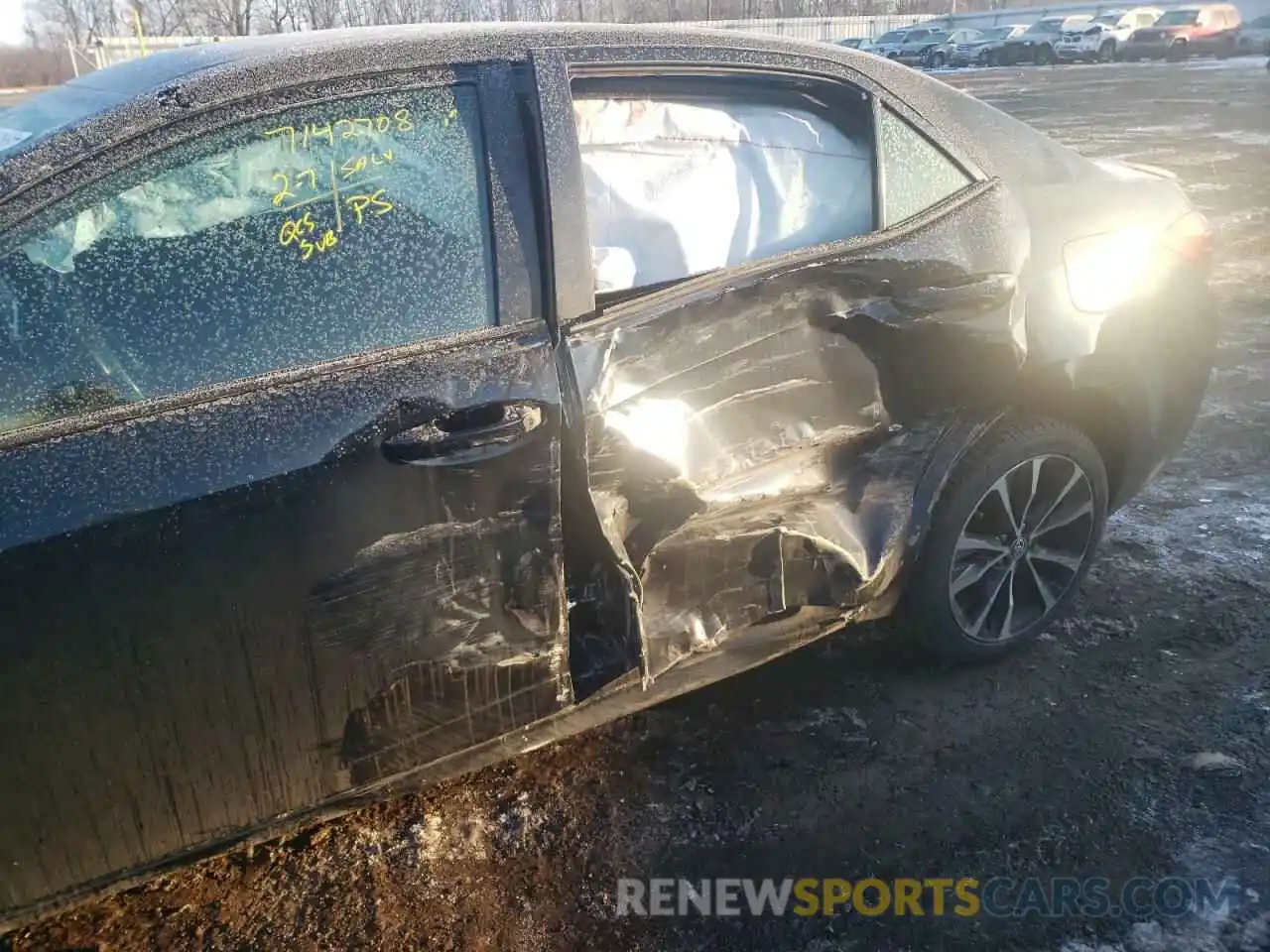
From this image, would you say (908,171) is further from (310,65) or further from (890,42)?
(890,42)

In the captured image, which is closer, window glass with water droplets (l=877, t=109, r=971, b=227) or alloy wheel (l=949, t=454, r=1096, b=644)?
window glass with water droplets (l=877, t=109, r=971, b=227)

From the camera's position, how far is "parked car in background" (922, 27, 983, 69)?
3584 centimetres

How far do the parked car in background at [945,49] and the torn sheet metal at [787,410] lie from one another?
37.7m

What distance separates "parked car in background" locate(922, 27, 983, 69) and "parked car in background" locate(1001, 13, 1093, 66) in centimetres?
156

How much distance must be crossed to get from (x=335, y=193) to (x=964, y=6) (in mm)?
64480

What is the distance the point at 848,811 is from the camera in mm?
2441

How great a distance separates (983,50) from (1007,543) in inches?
1489

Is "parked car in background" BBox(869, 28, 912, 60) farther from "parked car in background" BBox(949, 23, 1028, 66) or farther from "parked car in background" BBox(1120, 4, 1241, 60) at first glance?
"parked car in background" BBox(1120, 4, 1241, 60)

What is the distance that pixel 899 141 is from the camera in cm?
253

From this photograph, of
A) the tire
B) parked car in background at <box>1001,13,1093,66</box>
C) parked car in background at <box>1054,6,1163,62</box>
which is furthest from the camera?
parked car in background at <box>1001,13,1093,66</box>

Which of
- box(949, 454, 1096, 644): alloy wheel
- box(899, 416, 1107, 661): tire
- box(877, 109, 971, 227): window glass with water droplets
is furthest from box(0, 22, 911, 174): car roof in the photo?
box(949, 454, 1096, 644): alloy wheel

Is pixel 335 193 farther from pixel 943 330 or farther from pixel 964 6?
pixel 964 6

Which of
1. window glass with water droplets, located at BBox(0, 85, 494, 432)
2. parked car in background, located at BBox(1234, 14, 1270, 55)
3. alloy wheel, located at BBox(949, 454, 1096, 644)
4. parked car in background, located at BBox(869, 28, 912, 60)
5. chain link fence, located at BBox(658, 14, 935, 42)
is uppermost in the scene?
chain link fence, located at BBox(658, 14, 935, 42)

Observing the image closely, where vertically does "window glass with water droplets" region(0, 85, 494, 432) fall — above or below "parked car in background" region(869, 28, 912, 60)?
below
